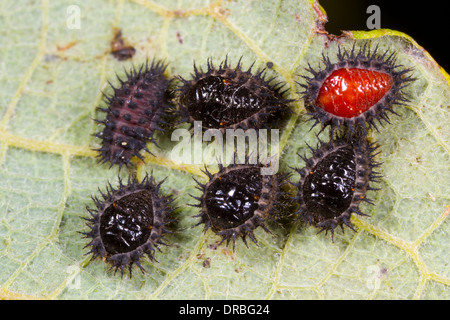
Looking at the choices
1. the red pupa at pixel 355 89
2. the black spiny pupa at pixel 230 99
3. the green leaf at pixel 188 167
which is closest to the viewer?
the red pupa at pixel 355 89

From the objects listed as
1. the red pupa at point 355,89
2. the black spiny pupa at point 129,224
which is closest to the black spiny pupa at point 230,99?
the red pupa at point 355,89

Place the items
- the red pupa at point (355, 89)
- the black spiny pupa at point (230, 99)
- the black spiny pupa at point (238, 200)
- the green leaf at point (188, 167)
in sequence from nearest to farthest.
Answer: the red pupa at point (355, 89) < the black spiny pupa at point (238, 200) < the black spiny pupa at point (230, 99) < the green leaf at point (188, 167)

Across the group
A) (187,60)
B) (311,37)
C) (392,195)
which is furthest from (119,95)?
(392,195)

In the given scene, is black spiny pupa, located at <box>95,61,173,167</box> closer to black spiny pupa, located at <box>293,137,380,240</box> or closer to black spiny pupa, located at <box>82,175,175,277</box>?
black spiny pupa, located at <box>82,175,175,277</box>

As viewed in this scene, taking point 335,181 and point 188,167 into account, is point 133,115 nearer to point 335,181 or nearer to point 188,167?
point 188,167

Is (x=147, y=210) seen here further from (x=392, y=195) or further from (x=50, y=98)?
Result: (x=392, y=195)

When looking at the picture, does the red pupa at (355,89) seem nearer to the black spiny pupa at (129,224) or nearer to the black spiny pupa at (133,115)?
the black spiny pupa at (133,115)
